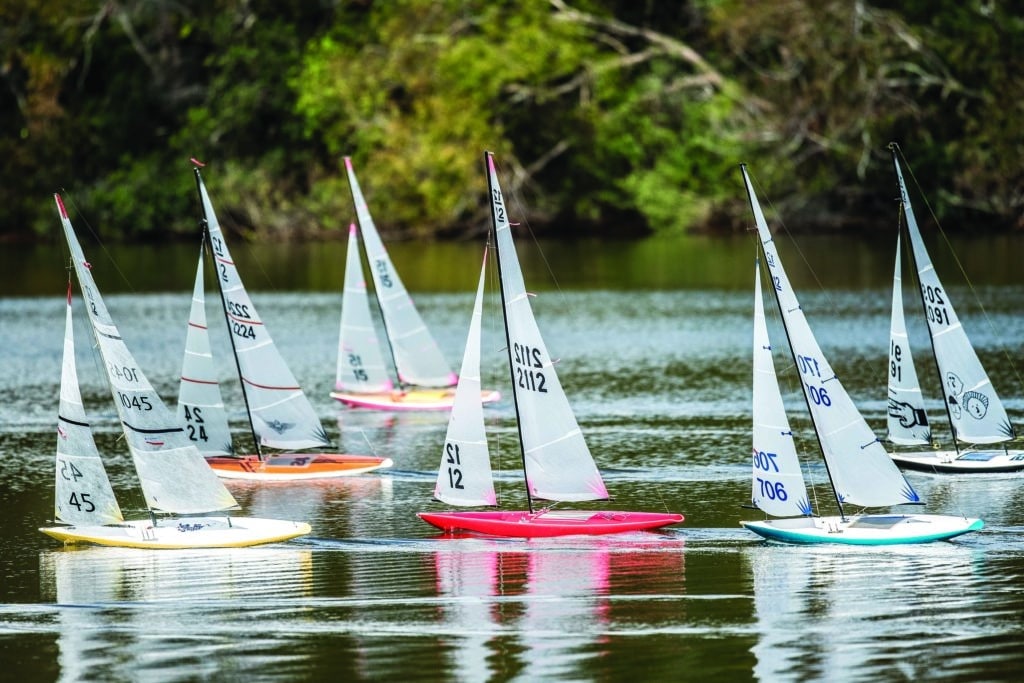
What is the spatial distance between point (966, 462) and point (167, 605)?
50.9 ft

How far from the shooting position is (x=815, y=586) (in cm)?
2555

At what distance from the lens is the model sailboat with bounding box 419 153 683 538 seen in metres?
28.6

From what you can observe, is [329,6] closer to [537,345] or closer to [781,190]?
[781,190]

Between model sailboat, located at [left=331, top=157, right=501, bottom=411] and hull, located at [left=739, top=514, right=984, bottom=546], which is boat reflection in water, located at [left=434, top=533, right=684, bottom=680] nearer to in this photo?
hull, located at [left=739, top=514, right=984, bottom=546]

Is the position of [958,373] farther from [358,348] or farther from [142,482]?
[358,348]

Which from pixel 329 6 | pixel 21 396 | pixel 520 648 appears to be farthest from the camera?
pixel 329 6

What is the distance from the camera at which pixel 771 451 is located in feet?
91.7

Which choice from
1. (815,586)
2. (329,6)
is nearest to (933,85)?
(329,6)

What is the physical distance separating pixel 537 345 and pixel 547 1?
2763 inches

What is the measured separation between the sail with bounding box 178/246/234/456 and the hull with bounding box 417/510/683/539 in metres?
6.94

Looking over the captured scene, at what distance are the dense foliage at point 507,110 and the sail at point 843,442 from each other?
198 feet

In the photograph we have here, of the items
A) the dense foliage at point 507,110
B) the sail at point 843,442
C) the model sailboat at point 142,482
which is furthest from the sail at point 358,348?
the dense foliage at point 507,110

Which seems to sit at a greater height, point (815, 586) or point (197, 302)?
point (197, 302)

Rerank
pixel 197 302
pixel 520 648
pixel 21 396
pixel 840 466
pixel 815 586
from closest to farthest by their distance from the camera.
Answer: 1. pixel 520 648
2. pixel 815 586
3. pixel 840 466
4. pixel 197 302
5. pixel 21 396
